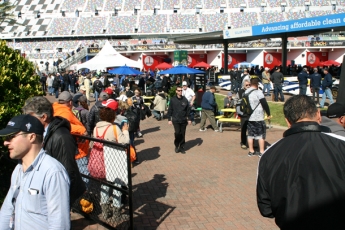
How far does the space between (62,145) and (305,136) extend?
2370 millimetres

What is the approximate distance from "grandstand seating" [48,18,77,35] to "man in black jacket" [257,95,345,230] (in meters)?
62.2

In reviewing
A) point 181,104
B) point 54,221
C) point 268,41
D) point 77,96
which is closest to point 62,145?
point 54,221

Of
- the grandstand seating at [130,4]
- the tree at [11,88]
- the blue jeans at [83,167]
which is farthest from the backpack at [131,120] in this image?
the grandstand seating at [130,4]

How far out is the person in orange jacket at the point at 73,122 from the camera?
5496 mm

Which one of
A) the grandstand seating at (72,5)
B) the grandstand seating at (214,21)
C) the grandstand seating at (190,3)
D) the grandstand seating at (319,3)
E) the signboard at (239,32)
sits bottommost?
the signboard at (239,32)

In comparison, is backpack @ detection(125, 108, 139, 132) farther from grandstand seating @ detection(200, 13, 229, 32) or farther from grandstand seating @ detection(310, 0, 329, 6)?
grandstand seating @ detection(310, 0, 329, 6)

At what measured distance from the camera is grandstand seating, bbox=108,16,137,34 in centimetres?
6041

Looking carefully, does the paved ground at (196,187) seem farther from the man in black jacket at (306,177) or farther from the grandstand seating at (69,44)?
the grandstand seating at (69,44)

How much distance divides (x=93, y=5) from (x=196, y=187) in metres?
64.0

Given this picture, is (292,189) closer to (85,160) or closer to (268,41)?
(85,160)

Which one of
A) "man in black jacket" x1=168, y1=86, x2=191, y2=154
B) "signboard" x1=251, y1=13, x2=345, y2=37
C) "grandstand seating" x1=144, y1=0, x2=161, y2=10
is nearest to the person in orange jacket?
"man in black jacket" x1=168, y1=86, x2=191, y2=154

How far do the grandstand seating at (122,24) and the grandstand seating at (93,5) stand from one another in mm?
5656

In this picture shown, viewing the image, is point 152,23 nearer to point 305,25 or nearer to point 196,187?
point 305,25

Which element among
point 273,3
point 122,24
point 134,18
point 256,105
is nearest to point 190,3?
point 134,18
